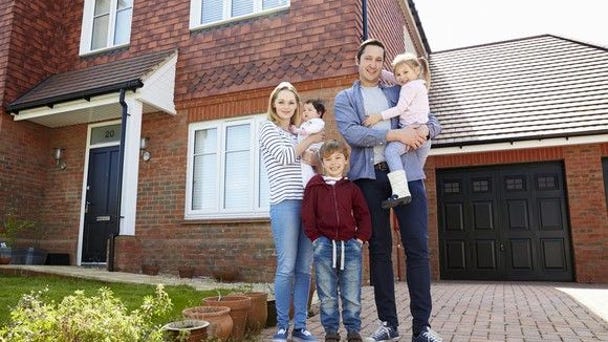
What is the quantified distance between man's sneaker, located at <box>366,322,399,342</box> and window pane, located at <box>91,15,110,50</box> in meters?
8.99

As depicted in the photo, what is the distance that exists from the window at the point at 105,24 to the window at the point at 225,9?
1676 millimetres

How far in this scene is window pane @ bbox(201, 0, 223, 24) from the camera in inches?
343

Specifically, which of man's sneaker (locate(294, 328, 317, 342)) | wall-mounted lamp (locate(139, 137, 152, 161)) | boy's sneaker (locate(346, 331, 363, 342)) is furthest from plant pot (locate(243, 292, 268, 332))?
wall-mounted lamp (locate(139, 137, 152, 161))

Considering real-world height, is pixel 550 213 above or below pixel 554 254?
above

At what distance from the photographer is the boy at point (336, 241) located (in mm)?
3092

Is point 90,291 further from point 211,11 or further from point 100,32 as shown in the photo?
point 100,32

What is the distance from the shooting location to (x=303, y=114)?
3707 mm

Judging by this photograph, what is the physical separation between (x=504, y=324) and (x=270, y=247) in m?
4.06

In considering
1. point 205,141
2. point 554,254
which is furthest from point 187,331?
point 554,254

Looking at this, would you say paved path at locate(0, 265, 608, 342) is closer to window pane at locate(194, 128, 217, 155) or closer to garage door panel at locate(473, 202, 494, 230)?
window pane at locate(194, 128, 217, 155)

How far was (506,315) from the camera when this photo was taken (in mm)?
4406

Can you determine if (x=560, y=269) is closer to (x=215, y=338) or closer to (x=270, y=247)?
(x=270, y=247)

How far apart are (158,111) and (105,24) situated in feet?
9.29

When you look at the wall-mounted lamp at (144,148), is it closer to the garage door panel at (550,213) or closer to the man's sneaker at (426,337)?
the man's sneaker at (426,337)
